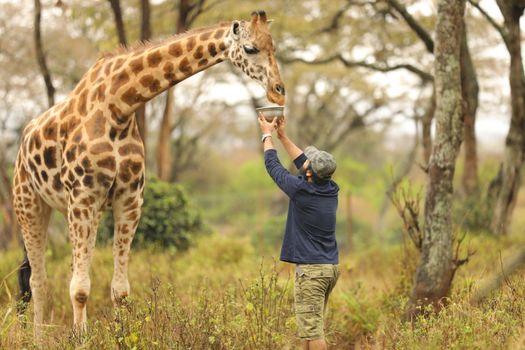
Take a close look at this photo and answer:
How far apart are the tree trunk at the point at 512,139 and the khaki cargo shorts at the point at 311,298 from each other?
6.21 metres

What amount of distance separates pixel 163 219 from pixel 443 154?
230 inches

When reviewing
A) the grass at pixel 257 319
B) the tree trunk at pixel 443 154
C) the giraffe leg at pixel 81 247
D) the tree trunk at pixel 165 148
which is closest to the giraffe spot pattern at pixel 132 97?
the giraffe leg at pixel 81 247

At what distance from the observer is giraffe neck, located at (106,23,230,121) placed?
481 cm

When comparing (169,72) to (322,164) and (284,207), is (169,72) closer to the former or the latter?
(322,164)

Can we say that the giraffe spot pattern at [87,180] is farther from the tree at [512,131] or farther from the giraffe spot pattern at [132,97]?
the tree at [512,131]

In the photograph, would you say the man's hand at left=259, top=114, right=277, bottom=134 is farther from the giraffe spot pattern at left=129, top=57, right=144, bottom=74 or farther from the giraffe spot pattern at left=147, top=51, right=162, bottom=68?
the giraffe spot pattern at left=129, top=57, right=144, bottom=74

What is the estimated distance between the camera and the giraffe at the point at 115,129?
184 inches

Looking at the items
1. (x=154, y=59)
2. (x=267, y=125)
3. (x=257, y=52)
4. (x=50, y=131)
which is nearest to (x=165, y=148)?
(x=50, y=131)

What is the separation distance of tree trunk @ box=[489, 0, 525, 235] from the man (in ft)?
20.2

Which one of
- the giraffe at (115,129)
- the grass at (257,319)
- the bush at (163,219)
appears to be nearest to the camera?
the grass at (257,319)

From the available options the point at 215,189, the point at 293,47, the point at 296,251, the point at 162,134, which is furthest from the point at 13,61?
the point at 215,189

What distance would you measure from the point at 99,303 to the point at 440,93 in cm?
419

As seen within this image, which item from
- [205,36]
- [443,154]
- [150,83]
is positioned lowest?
[443,154]

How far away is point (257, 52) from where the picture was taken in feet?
15.1
